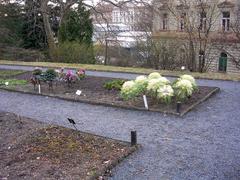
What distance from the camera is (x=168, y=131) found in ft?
21.2

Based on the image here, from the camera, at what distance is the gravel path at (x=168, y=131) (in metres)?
4.81

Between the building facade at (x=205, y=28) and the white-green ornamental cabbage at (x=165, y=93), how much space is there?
422 inches

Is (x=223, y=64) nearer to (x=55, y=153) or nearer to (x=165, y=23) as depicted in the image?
(x=165, y=23)

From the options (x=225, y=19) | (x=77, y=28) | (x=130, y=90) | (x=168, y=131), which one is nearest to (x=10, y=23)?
(x=77, y=28)

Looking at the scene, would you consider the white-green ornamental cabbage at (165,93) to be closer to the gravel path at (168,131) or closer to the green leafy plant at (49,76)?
the gravel path at (168,131)

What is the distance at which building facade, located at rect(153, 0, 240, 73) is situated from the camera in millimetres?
20234

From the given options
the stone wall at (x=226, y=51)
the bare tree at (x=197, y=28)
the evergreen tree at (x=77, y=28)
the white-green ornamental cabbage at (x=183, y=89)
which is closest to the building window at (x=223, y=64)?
the stone wall at (x=226, y=51)

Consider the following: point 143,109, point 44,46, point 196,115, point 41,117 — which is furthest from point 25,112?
point 44,46

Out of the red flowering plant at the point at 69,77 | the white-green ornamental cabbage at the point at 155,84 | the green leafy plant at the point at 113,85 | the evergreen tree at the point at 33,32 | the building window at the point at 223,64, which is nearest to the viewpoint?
the white-green ornamental cabbage at the point at 155,84

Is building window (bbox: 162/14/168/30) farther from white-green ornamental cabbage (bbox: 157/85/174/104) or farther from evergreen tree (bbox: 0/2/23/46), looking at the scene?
white-green ornamental cabbage (bbox: 157/85/174/104)

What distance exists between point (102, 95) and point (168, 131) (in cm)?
340

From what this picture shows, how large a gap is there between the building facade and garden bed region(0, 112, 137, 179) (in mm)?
13238

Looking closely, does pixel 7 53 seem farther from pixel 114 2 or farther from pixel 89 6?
pixel 114 2

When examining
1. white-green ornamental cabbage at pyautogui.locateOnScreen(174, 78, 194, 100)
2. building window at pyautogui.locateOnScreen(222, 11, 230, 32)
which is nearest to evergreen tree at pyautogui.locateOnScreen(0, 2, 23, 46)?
building window at pyautogui.locateOnScreen(222, 11, 230, 32)
